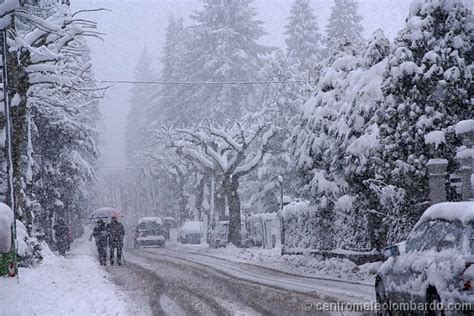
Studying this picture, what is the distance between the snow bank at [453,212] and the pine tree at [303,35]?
45.1 m

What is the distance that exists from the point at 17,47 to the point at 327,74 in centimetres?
1017

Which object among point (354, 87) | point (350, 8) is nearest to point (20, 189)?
point (354, 87)

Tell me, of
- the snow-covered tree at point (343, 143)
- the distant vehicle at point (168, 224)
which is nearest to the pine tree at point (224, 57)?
the distant vehicle at point (168, 224)

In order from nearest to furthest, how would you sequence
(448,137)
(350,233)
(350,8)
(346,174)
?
(448,137), (346,174), (350,233), (350,8)

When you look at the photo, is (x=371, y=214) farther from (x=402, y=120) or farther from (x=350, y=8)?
(x=350, y=8)

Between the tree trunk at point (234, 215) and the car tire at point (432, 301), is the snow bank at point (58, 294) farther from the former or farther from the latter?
the tree trunk at point (234, 215)

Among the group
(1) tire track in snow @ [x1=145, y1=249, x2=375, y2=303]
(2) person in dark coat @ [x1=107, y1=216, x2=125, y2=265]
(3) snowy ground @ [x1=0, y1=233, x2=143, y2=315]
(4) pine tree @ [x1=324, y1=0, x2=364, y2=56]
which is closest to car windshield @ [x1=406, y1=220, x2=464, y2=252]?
(1) tire track in snow @ [x1=145, y1=249, x2=375, y2=303]

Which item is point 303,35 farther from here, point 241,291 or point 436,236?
point 436,236

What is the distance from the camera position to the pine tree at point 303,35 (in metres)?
54.2

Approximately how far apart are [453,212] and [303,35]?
4754cm

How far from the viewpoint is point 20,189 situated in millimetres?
23188

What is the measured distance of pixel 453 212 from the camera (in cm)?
814

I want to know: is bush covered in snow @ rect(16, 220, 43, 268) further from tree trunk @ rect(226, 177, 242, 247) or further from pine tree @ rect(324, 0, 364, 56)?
pine tree @ rect(324, 0, 364, 56)

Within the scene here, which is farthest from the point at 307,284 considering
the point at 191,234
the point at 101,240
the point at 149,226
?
the point at 191,234
